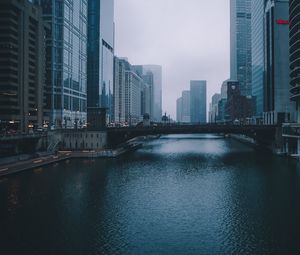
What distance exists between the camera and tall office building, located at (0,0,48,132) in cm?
12794

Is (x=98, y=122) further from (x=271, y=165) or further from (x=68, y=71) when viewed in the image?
(x=68, y=71)

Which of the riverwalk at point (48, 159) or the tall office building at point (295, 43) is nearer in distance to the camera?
the riverwalk at point (48, 159)

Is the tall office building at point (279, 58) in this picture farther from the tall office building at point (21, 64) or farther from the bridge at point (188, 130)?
the tall office building at point (21, 64)

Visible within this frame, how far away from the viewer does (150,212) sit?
45281 millimetres

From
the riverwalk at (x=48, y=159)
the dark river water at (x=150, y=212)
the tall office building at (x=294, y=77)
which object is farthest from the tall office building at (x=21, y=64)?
the tall office building at (x=294, y=77)

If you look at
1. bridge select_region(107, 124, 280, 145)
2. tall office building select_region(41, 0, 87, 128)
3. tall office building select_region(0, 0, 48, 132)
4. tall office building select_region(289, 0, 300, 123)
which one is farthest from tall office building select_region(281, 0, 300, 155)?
tall office building select_region(41, 0, 87, 128)

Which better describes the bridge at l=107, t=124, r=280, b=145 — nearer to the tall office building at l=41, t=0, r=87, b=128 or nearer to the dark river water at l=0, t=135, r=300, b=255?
the dark river water at l=0, t=135, r=300, b=255

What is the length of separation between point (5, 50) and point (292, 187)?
376 ft

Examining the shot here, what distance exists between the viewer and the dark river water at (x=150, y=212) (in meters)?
33.4

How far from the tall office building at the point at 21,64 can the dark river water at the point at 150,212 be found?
6328 cm

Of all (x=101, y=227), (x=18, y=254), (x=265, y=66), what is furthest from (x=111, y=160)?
(x=265, y=66)

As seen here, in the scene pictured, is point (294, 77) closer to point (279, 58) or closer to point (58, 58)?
point (279, 58)

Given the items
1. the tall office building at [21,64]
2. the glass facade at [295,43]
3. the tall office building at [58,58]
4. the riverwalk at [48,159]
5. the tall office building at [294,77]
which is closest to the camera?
the riverwalk at [48,159]

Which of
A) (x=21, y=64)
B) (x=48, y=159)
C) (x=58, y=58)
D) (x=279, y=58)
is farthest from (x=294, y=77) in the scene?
(x=58, y=58)
